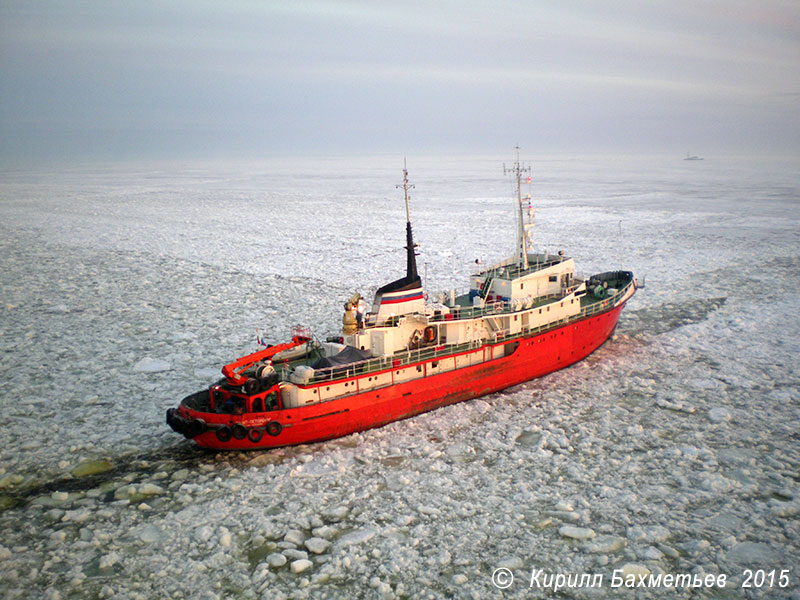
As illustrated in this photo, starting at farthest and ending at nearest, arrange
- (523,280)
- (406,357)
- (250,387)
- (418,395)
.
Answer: (523,280) < (406,357) < (418,395) < (250,387)

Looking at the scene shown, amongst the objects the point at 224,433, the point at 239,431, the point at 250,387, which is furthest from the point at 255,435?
the point at 250,387

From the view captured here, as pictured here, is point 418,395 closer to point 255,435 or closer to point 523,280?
point 255,435

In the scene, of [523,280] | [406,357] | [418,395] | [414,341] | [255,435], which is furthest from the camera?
[523,280]

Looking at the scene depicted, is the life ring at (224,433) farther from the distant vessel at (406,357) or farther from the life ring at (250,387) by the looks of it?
the life ring at (250,387)

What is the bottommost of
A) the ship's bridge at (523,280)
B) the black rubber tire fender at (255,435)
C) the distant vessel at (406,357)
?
the black rubber tire fender at (255,435)

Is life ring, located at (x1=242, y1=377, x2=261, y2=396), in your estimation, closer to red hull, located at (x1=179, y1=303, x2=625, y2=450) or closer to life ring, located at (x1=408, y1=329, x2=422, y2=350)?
red hull, located at (x1=179, y1=303, x2=625, y2=450)

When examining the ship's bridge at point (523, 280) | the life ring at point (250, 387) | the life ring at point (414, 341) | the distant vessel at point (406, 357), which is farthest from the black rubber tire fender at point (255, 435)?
the ship's bridge at point (523, 280)
